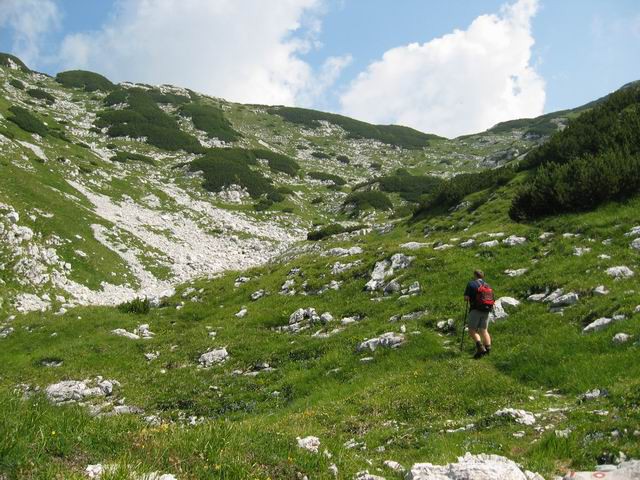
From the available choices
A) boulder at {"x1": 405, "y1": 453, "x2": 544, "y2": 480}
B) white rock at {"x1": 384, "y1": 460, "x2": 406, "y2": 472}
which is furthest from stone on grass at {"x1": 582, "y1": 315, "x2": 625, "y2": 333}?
white rock at {"x1": 384, "y1": 460, "x2": 406, "y2": 472}

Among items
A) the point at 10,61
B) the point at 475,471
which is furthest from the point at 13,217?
the point at 10,61

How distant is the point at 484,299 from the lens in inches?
521

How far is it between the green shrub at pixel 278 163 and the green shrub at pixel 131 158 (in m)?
19.9

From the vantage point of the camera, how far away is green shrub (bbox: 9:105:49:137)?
5672 cm

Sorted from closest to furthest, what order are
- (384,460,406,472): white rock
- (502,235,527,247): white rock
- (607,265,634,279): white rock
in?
(384,460,406,472): white rock → (607,265,634,279): white rock → (502,235,527,247): white rock

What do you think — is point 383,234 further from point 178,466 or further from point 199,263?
point 178,466

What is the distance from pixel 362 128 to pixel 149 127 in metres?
63.0

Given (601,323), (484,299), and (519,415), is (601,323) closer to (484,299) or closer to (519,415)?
(484,299)

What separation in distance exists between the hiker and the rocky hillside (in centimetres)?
43

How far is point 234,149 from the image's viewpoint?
7662 cm

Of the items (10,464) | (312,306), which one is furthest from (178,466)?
(312,306)

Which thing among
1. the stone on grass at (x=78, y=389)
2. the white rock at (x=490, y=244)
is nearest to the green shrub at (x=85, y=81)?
the stone on grass at (x=78, y=389)

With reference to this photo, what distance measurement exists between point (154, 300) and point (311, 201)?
42003 mm

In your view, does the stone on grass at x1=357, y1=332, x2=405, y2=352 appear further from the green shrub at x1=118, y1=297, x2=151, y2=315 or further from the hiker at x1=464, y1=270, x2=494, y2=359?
the green shrub at x1=118, y1=297, x2=151, y2=315
